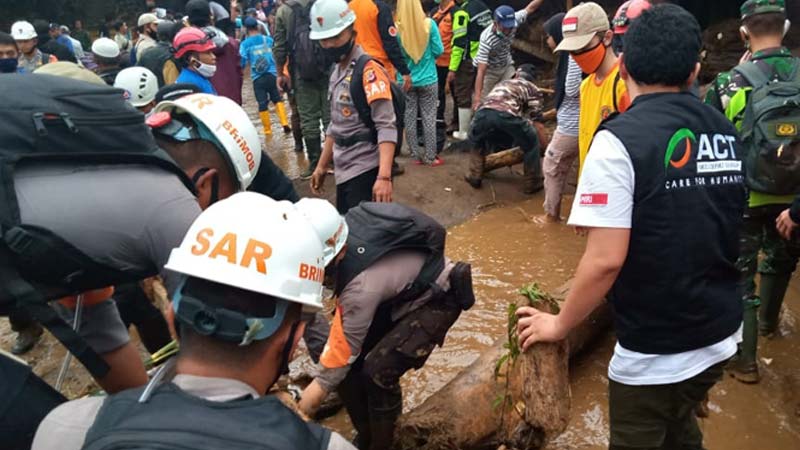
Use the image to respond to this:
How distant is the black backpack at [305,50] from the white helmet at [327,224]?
4444 mm

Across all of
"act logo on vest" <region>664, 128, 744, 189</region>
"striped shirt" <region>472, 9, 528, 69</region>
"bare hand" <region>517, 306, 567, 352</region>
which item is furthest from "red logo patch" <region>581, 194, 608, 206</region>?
"striped shirt" <region>472, 9, 528, 69</region>

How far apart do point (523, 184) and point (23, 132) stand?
6.19 meters

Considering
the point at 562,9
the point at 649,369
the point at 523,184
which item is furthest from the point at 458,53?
the point at 649,369

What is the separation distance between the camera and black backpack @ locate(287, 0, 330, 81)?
6.85 meters

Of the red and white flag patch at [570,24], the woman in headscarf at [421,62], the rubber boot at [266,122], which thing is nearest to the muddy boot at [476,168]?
the woman in headscarf at [421,62]

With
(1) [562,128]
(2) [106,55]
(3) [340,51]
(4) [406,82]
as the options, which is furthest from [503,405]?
(2) [106,55]

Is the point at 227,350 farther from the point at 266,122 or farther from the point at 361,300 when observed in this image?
the point at 266,122

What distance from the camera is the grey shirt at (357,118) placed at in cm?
427

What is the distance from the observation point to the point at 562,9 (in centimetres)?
1106

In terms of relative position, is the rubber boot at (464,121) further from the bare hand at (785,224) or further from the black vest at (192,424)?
Answer: the black vest at (192,424)

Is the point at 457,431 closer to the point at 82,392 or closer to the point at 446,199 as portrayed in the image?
the point at 82,392

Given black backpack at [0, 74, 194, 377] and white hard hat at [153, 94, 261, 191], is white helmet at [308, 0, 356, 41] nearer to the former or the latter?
white hard hat at [153, 94, 261, 191]

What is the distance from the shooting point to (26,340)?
4883 millimetres

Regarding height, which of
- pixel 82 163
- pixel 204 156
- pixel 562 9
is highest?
pixel 82 163
